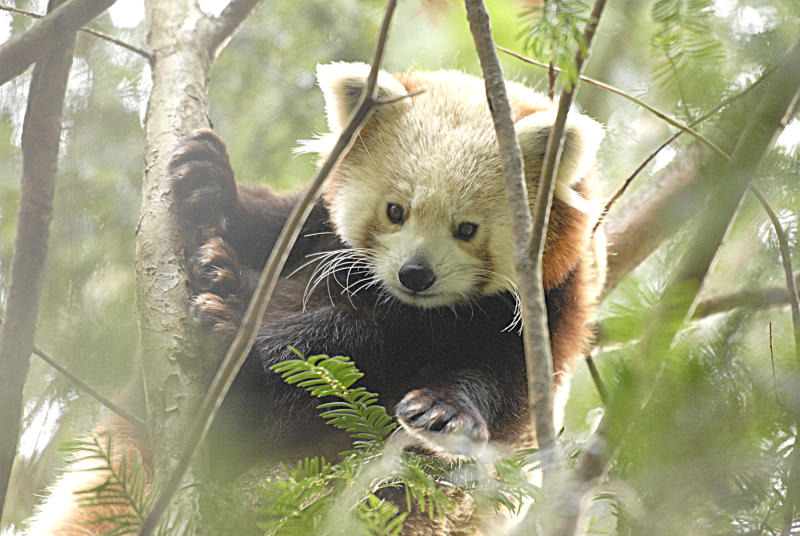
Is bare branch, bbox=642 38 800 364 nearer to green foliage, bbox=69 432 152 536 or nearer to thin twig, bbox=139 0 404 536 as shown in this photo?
thin twig, bbox=139 0 404 536

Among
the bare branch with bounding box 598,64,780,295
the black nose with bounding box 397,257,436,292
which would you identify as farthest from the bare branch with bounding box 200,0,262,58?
the bare branch with bounding box 598,64,780,295

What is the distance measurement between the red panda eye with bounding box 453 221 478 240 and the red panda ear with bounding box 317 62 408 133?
23.3 inches

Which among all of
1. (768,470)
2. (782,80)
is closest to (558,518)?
(768,470)

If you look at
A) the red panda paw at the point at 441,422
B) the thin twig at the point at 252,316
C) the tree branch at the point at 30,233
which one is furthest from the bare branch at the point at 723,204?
the tree branch at the point at 30,233

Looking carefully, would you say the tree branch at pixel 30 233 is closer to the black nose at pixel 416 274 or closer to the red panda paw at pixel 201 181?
the red panda paw at pixel 201 181

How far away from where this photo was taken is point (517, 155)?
1.49m

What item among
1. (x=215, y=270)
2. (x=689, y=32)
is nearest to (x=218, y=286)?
(x=215, y=270)

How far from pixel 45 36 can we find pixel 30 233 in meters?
0.68

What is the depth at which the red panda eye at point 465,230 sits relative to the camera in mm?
2719

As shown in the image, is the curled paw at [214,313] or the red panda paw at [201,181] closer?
the curled paw at [214,313]

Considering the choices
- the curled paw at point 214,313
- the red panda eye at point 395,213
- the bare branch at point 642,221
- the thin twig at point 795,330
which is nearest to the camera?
the thin twig at point 795,330

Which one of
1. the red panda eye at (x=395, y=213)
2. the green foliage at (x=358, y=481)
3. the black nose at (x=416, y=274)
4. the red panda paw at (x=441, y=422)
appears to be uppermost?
the red panda eye at (x=395, y=213)

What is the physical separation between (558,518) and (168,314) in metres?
1.34

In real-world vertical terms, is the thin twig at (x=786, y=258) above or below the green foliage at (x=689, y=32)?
below
